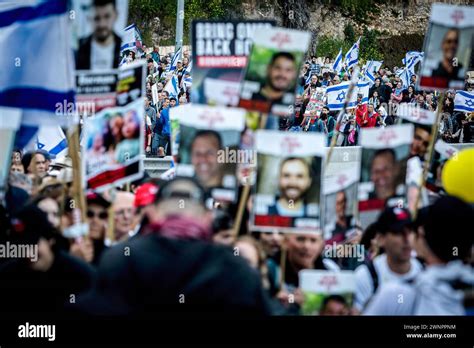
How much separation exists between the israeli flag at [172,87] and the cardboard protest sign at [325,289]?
1221cm

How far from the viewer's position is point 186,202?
219 inches

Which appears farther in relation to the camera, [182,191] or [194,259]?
[182,191]

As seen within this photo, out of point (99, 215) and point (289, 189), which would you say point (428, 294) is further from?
point (99, 215)

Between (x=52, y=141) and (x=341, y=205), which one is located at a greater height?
(x=341, y=205)

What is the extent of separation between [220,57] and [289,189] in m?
1.14

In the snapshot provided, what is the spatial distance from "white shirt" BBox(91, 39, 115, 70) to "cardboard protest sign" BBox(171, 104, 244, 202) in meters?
0.59

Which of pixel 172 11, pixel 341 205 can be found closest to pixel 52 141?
pixel 341 205

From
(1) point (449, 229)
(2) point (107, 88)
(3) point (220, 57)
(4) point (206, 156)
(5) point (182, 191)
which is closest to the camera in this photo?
(5) point (182, 191)

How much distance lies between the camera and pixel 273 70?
7039 millimetres

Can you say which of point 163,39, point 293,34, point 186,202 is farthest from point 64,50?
point 163,39

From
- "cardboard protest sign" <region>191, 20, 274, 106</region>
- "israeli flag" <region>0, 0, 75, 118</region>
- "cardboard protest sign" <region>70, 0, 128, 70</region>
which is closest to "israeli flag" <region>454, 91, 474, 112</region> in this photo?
"cardboard protest sign" <region>191, 20, 274, 106</region>

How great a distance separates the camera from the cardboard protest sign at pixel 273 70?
6.96m

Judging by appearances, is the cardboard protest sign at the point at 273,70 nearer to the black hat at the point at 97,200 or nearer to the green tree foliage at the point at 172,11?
the black hat at the point at 97,200

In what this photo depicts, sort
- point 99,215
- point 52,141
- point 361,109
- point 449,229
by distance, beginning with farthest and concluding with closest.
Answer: point 361,109
point 52,141
point 99,215
point 449,229
